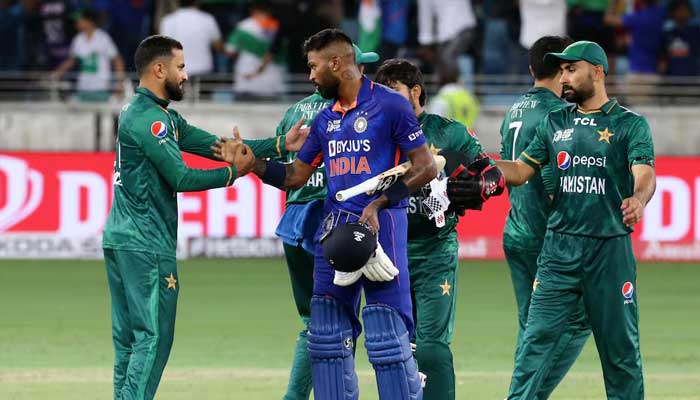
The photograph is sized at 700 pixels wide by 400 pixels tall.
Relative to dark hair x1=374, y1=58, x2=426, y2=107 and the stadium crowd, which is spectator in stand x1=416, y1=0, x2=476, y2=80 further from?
dark hair x1=374, y1=58, x2=426, y2=107

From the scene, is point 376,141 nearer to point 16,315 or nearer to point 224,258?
point 16,315

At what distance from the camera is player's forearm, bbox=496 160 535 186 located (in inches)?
344

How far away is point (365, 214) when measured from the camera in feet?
26.2

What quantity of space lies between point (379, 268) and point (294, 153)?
6.33 feet

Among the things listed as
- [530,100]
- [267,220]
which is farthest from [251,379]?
[267,220]

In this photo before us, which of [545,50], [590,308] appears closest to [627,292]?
[590,308]

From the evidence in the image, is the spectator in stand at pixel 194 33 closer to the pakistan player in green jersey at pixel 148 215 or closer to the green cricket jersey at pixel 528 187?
the green cricket jersey at pixel 528 187

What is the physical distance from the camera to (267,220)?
19.1 m

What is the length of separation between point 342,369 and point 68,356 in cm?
463

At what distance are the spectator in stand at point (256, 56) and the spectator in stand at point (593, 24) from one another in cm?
417

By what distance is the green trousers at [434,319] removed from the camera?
9.03 meters

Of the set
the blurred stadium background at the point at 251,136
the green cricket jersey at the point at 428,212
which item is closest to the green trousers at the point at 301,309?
the green cricket jersey at the point at 428,212

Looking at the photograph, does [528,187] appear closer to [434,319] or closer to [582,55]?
[434,319]

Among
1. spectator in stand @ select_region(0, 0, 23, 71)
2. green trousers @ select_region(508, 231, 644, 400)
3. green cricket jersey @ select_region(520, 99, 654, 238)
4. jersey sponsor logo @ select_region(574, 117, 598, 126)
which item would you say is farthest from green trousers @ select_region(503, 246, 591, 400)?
spectator in stand @ select_region(0, 0, 23, 71)
